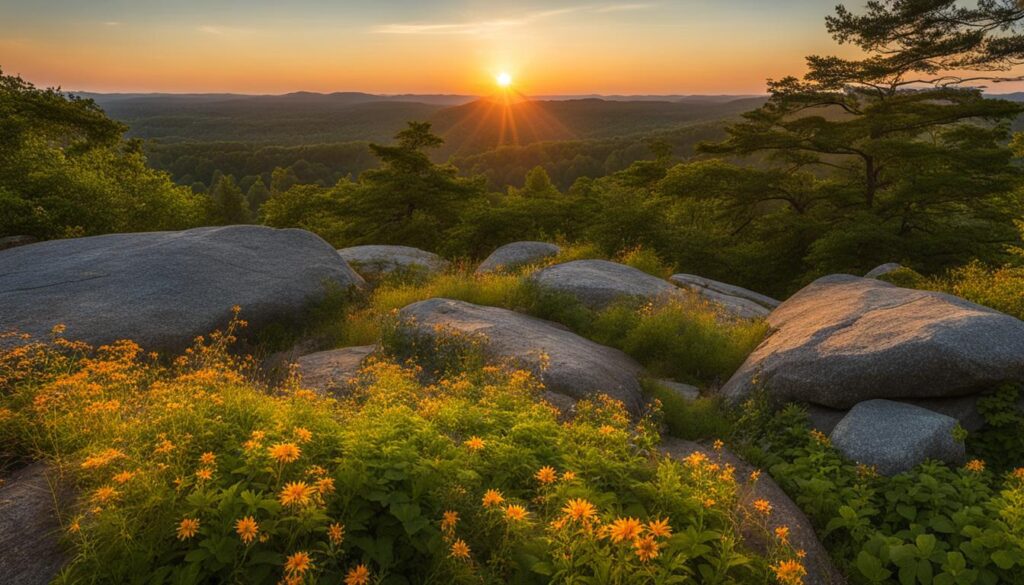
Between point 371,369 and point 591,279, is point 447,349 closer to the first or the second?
point 371,369

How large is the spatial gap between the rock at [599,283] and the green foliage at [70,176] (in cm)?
1154

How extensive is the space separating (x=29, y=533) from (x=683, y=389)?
6.77 meters

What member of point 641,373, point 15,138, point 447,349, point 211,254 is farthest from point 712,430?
point 15,138

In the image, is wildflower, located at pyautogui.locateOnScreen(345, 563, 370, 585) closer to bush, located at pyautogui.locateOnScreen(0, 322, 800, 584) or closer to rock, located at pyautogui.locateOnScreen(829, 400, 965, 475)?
bush, located at pyautogui.locateOnScreen(0, 322, 800, 584)

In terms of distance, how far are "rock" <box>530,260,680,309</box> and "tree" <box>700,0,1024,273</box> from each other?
8746 mm

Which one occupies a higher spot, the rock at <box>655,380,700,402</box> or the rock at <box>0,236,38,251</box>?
the rock at <box>0,236,38,251</box>

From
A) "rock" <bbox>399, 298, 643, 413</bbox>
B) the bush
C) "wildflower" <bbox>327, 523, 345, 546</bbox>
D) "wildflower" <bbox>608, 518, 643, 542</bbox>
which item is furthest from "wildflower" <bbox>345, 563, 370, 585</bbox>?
"rock" <bbox>399, 298, 643, 413</bbox>

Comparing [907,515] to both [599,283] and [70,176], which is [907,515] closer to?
[599,283]

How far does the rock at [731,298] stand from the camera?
10.3 meters

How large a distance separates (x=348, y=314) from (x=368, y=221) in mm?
16354

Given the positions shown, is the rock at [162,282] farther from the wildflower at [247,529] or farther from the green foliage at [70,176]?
the wildflower at [247,529]

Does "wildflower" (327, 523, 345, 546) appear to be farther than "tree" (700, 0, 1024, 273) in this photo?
No

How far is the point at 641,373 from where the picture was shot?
7.53m

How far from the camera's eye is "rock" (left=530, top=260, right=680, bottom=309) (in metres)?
9.46
